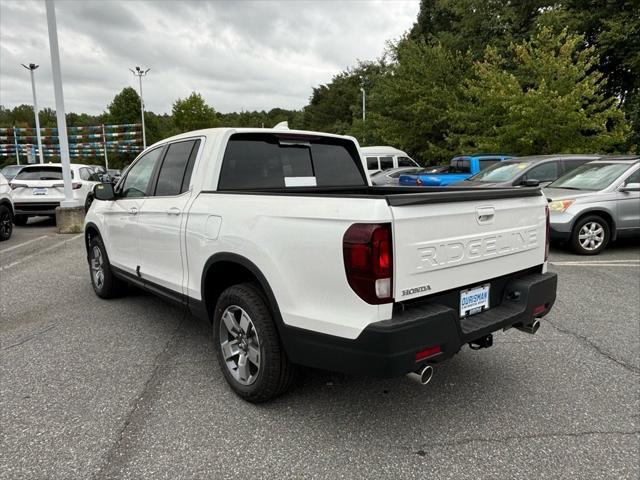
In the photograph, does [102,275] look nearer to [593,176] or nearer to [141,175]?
[141,175]

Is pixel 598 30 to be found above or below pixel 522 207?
above

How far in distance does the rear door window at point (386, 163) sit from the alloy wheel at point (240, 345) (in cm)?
1900

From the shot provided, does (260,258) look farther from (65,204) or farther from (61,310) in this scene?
(65,204)

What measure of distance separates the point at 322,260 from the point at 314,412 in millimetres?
1141

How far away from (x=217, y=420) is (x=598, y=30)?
26393mm

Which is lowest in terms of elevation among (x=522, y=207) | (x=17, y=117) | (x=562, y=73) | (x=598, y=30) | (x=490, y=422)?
(x=490, y=422)

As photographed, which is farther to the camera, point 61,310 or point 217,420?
point 61,310

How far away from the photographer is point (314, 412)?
9.77ft

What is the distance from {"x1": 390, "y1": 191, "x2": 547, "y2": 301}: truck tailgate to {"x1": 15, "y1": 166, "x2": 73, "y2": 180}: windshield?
40.8 feet

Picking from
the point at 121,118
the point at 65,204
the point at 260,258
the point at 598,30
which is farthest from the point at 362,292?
the point at 121,118

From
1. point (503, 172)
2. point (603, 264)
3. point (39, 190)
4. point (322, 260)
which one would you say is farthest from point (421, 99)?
point (322, 260)

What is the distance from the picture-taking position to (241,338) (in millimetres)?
3102

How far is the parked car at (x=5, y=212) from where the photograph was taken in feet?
32.6

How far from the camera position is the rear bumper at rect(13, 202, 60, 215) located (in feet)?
38.8
